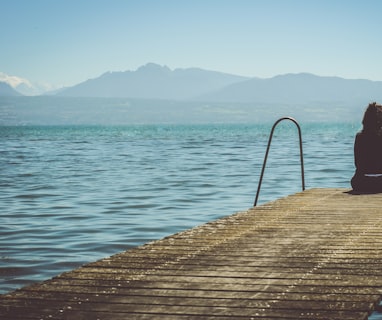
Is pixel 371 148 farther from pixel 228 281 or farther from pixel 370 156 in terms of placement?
pixel 228 281

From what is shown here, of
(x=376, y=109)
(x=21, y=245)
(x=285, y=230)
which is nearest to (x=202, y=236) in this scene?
(x=285, y=230)

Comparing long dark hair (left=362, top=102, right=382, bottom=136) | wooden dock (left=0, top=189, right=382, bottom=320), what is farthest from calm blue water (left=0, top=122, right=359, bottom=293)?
long dark hair (left=362, top=102, right=382, bottom=136)

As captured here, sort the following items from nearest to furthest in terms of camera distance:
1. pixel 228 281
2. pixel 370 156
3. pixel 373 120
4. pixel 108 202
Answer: pixel 228 281 < pixel 370 156 < pixel 373 120 < pixel 108 202

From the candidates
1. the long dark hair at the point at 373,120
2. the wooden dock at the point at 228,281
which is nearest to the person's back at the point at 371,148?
the long dark hair at the point at 373,120

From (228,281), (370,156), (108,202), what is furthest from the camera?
(108,202)

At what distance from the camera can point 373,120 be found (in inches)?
574

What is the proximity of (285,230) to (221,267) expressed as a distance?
281 cm

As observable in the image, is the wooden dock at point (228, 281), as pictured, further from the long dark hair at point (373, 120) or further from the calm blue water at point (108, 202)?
the long dark hair at point (373, 120)

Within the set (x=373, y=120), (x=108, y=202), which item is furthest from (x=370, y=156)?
(x=108, y=202)

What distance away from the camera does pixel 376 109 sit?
48.1ft

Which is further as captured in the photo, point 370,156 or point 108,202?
point 108,202

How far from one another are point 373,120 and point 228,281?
30.7 ft

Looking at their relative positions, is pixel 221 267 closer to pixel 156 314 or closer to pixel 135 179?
pixel 156 314

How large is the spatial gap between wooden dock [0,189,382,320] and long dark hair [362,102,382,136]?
5382 mm
